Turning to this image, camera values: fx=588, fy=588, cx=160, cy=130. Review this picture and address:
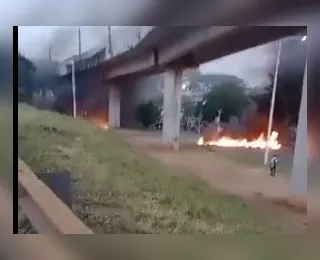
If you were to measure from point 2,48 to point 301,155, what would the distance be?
3.48ft

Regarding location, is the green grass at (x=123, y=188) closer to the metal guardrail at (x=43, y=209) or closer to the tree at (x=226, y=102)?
the metal guardrail at (x=43, y=209)

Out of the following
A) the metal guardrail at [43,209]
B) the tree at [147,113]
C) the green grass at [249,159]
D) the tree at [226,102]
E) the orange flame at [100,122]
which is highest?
the tree at [226,102]

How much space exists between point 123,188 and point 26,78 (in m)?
0.50

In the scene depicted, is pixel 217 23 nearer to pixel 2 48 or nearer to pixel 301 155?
pixel 301 155

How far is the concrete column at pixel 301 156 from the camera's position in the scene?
76.7 inches

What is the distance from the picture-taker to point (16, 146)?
1.99 metres

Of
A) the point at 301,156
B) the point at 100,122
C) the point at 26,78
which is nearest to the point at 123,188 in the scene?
the point at 100,122

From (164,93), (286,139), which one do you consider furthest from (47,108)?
(286,139)

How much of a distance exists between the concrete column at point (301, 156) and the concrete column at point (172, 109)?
0.40m

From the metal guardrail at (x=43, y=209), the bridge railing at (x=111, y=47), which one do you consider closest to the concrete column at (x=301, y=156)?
the bridge railing at (x=111, y=47)

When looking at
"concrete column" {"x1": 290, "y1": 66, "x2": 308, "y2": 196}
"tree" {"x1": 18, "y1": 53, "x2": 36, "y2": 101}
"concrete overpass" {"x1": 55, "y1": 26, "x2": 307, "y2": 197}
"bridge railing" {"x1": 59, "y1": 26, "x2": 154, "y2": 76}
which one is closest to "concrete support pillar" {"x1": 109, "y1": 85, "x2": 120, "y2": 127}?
"concrete overpass" {"x1": 55, "y1": 26, "x2": 307, "y2": 197}

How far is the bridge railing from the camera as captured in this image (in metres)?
1.98

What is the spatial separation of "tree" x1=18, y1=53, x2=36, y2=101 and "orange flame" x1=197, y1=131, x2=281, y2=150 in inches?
23.5

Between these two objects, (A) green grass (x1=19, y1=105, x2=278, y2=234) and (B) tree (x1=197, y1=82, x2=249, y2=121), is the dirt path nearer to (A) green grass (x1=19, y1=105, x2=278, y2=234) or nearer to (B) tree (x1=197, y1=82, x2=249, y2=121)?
(A) green grass (x1=19, y1=105, x2=278, y2=234)
